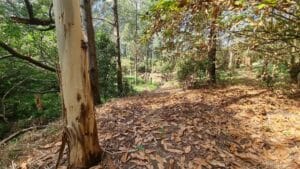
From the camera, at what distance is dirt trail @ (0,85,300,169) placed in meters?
2.91

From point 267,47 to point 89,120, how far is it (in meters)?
4.33

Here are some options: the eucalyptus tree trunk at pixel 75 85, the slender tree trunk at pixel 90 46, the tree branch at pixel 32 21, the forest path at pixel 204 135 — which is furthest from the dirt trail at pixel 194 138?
the tree branch at pixel 32 21

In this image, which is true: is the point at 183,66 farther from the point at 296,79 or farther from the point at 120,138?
the point at 120,138

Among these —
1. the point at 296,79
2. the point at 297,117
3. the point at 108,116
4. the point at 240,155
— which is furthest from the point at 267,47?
the point at 108,116

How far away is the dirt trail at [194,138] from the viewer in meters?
2.91

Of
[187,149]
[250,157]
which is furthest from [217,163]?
[250,157]

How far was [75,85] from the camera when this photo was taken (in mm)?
2418

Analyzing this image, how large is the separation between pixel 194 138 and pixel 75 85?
1707 mm

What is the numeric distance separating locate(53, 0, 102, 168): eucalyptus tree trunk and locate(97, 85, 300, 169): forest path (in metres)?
0.44

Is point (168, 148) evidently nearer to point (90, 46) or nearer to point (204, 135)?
point (204, 135)

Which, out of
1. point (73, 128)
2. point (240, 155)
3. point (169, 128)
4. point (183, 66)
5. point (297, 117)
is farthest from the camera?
point (183, 66)

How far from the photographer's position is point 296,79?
694 centimetres

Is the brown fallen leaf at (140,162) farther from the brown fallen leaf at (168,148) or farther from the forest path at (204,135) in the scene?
the brown fallen leaf at (168,148)

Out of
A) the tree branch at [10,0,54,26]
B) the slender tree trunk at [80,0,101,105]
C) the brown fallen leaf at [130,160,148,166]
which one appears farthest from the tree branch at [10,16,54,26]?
the brown fallen leaf at [130,160,148,166]
